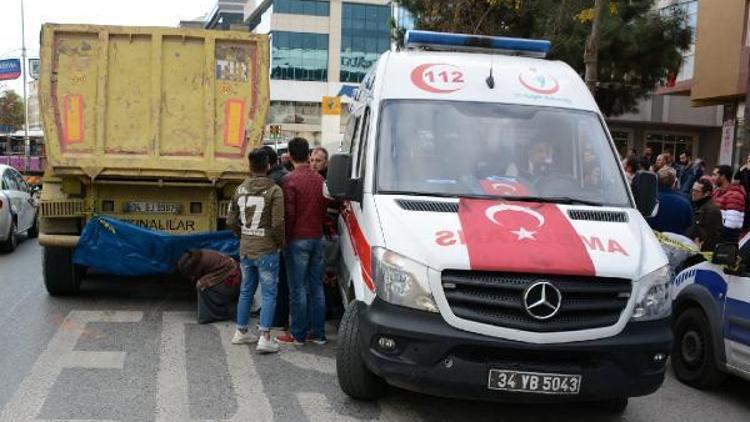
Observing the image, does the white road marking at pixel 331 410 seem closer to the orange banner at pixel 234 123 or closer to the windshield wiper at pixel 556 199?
the windshield wiper at pixel 556 199

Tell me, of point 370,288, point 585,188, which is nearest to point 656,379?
point 585,188

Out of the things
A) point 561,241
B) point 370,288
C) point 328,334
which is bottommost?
point 328,334

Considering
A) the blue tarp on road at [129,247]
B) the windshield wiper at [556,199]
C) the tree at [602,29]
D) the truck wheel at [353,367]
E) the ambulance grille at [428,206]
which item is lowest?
the truck wheel at [353,367]

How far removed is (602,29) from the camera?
16.5m

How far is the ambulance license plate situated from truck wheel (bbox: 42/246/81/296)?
552cm

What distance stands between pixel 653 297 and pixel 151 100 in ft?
18.4

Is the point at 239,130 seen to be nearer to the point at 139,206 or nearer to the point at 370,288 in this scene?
the point at 139,206

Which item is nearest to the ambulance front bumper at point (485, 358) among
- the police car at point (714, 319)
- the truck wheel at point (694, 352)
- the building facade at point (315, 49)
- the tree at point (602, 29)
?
the police car at point (714, 319)

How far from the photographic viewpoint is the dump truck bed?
782cm

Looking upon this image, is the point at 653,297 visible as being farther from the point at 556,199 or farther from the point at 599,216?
the point at 556,199

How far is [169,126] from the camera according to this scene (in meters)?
8.05

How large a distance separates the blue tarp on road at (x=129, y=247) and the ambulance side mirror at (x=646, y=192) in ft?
14.5

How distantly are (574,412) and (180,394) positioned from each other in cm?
279

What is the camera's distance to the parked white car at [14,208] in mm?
12125
